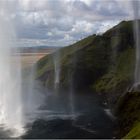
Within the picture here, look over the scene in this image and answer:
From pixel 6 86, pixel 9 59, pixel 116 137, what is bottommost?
pixel 116 137

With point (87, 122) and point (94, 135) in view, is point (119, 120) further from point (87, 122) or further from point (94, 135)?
point (94, 135)

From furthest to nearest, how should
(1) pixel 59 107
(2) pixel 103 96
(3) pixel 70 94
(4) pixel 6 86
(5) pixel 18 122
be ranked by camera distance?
1. (3) pixel 70 94
2. (2) pixel 103 96
3. (1) pixel 59 107
4. (4) pixel 6 86
5. (5) pixel 18 122

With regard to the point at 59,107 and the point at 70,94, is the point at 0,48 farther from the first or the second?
the point at 70,94

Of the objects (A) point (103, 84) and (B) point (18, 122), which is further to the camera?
(A) point (103, 84)

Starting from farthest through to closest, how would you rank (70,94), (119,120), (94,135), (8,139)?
(70,94) < (119,120) < (94,135) < (8,139)

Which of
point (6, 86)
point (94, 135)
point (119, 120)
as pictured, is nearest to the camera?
point (94, 135)

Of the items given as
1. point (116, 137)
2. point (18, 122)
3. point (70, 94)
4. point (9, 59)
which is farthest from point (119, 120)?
point (70, 94)

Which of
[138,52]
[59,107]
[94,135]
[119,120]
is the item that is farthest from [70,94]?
[94,135]

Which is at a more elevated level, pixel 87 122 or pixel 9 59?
pixel 9 59

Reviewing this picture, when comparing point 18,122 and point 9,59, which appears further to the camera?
point 9,59
